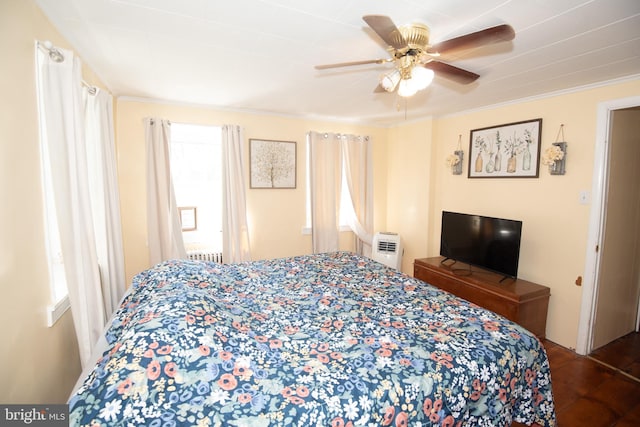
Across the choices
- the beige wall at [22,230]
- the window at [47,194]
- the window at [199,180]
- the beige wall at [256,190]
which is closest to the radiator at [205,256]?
the window at [199,180]

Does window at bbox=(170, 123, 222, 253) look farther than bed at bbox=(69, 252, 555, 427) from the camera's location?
Yes

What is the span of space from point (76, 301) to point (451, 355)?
2.02 metres

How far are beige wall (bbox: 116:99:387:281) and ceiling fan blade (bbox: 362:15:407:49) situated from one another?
253 centimetres

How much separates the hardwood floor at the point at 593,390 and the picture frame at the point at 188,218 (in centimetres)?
370

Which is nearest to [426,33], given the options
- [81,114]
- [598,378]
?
[81,114]

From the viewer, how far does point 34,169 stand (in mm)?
1436

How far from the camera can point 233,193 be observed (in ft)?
11.3

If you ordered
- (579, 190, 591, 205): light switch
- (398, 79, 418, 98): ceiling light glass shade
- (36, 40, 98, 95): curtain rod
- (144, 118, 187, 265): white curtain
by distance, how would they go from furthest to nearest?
(144, 118, 187, 265): white curtain, (579, 190, 591, 205): light switch, (398, 79, 418, 98): ceiling light glass shade, (36, 40, 98, 95): curtain rod

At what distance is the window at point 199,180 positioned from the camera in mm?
3408

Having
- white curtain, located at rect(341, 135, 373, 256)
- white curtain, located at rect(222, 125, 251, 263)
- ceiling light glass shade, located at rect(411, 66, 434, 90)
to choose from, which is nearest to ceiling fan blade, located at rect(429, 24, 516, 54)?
A: ceiling light glass shade, located at rect(411, 66, 434, 90)

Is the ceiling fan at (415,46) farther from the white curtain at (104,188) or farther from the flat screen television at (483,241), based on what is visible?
the white curtain at (104,188)

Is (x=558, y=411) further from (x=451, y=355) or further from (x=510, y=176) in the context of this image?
(x=510, y=176)

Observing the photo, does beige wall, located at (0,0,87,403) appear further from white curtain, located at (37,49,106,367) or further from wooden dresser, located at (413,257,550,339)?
wooden dresser, located at (413,257,550,339)

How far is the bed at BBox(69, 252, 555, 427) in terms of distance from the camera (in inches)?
38.6
